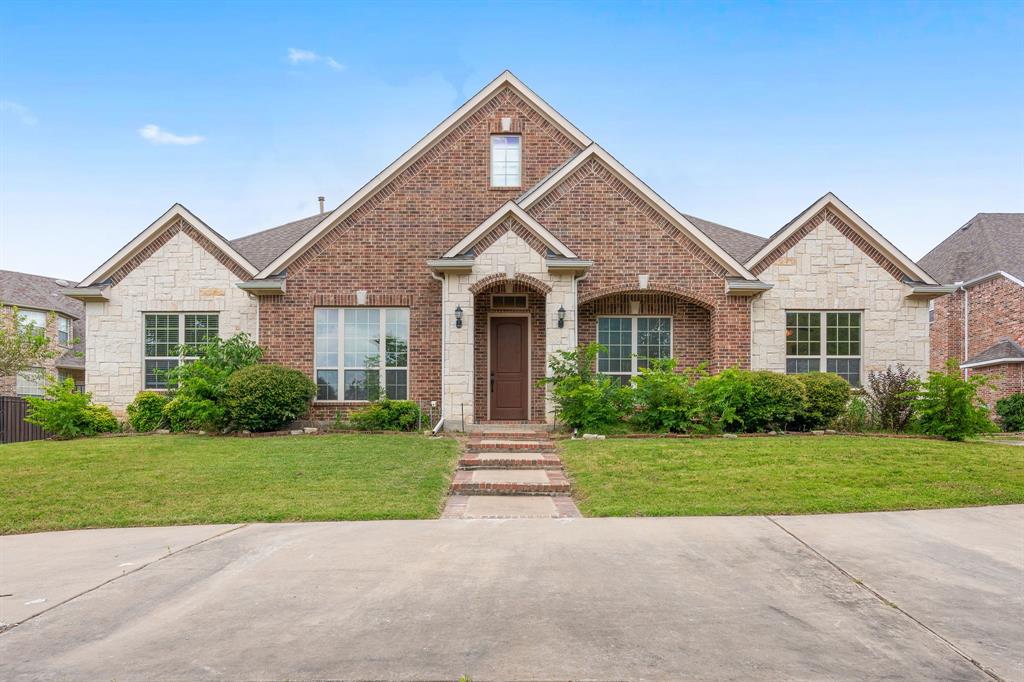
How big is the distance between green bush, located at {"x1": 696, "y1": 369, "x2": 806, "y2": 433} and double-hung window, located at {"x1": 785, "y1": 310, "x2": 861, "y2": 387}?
94.9 inches

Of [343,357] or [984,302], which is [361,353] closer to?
[343,357]

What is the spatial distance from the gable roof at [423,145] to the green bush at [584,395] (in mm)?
6044

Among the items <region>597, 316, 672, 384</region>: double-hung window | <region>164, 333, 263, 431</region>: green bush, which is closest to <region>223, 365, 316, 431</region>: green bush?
<region>164, 333, 263, 431</region>: green bush

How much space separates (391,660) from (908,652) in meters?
3.04

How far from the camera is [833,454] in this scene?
10445 mm

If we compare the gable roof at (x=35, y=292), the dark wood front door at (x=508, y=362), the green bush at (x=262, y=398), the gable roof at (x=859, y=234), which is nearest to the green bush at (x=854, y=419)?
the gable roof at (x=859, y=234)

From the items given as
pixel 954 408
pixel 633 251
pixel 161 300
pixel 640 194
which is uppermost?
pixel 640 194

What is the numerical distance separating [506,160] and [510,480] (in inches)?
379

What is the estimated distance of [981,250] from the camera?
24.0m

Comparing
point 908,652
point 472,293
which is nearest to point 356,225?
point 472,293

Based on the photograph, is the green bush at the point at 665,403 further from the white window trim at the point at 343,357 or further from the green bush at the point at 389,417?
the white window trim at the point at 343,357

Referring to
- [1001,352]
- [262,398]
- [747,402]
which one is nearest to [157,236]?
[262,398]

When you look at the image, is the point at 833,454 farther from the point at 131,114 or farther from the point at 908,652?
the point at 131,114

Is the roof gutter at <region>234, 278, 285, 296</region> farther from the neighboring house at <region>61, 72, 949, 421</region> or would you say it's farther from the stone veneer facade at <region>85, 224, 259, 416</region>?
the stone veneer facade at <region>85, 224, 259, 416</region>
